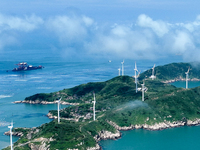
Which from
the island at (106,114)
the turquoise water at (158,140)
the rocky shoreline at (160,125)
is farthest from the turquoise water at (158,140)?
the island at (106,114)

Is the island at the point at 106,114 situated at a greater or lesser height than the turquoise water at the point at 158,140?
greater

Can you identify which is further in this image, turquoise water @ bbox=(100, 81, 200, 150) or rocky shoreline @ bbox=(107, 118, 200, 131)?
rocky shoreline @ bbox=(107, 118, 200, 131)

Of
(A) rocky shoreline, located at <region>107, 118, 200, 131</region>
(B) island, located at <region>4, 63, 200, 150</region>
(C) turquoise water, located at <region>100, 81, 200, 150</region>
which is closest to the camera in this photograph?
(B) island, located at <region>4, 63, 200, 150</region>

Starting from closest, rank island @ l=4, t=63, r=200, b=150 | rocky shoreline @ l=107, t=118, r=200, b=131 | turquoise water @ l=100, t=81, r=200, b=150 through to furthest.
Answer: island @ l=4, t=63, r=200, b=150
turquoise water @ l=100, t=81, r=200, b=150
rocky shoreline @ l=107, t=118, r=200, b=131

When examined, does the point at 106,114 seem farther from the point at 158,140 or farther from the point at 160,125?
the point at 158,140

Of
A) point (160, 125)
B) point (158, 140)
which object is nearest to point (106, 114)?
point (160, 125)

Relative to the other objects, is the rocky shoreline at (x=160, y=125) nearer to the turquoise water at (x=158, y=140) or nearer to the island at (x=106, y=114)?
the island at (x=106, y=114)

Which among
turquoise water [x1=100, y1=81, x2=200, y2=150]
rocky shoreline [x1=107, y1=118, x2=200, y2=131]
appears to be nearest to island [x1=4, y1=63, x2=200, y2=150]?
rocky shoreline [x1=107, y1=118, x2=200, y2=131]

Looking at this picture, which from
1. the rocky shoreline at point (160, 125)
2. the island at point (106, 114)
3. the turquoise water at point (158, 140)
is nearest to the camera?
the island at point (106, 114)

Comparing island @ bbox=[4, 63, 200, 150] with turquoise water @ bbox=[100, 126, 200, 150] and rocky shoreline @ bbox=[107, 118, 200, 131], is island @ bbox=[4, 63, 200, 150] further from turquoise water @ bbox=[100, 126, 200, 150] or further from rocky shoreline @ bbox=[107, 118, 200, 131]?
turquoise water @ bbox=[100, 126, 200, 150]
